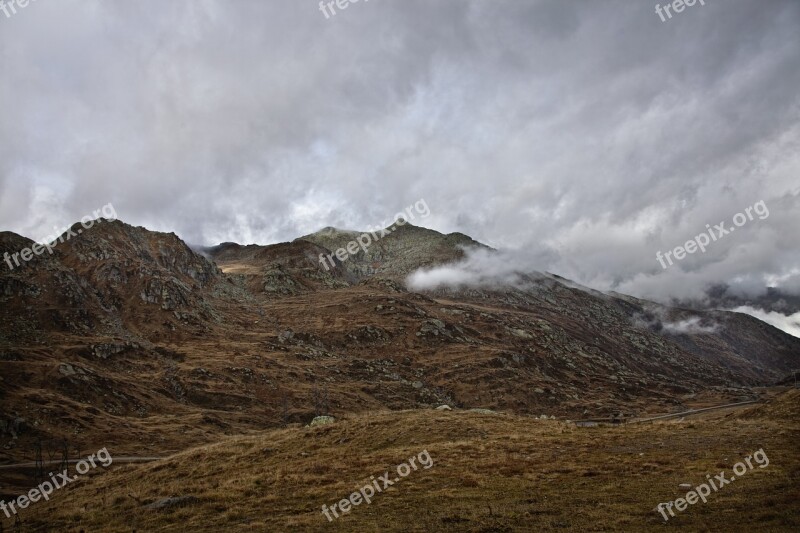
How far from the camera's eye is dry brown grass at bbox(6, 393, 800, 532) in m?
20.3

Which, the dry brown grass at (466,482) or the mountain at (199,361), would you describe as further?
the mountain at (199,361)

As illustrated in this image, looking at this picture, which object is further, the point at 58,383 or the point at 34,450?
the point at 58,383

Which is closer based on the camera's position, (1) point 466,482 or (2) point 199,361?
(1) point 466,482

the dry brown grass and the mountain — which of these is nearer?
the dry brown grass

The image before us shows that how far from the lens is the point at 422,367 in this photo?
156 metres

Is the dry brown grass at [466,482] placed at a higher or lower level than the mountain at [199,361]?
lower

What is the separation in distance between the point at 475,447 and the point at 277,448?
17346mm

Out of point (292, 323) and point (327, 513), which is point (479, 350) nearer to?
point (292, 323)

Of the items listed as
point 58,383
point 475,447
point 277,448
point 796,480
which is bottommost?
point 796,480

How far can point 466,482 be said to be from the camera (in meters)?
26.7

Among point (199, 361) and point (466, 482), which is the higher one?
point (199, 361)

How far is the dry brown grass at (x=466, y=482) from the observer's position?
20297 mm

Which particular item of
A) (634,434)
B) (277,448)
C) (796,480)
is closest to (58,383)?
(277,448)

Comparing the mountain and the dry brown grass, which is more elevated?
the mountain
